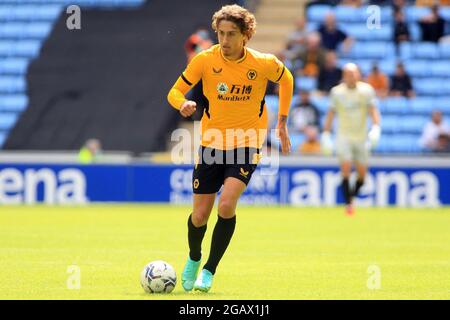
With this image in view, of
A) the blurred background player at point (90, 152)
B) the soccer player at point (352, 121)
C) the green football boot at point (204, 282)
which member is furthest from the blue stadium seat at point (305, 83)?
the green football boot at point (204, 282)

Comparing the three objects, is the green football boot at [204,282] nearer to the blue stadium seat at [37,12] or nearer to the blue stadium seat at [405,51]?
the blue stadium seat at [405,51]

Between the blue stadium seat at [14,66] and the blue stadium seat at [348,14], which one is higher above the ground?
the blue stadium seat at [348,14]

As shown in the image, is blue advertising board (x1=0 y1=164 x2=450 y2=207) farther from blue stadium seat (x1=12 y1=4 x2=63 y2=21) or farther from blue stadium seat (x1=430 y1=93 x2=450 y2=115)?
blue stadium seat (x1=12 y1=4 x2=63 y2=21)

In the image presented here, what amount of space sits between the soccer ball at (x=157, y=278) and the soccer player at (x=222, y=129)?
0.90ft

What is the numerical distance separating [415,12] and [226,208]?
18715 mm

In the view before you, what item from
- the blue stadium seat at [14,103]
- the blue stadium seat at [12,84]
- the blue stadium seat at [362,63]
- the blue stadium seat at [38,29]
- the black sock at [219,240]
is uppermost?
the blue stadium seat at [38,29]

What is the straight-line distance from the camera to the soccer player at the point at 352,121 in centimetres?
1995

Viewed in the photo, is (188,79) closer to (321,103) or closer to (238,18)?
(238,18)

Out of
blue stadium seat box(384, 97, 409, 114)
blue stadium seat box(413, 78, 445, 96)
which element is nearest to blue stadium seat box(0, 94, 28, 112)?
blue stadium seat box(384, 97, 409, 114)

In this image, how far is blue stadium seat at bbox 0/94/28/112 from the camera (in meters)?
27.8

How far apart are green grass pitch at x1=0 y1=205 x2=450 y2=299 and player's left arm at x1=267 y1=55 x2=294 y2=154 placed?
123cm

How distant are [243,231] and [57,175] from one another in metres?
7.17

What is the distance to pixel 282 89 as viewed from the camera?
1017cm

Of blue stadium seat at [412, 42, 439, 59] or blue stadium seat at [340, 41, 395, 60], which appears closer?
blue stadium seat at [412, 42, 439, 59]
